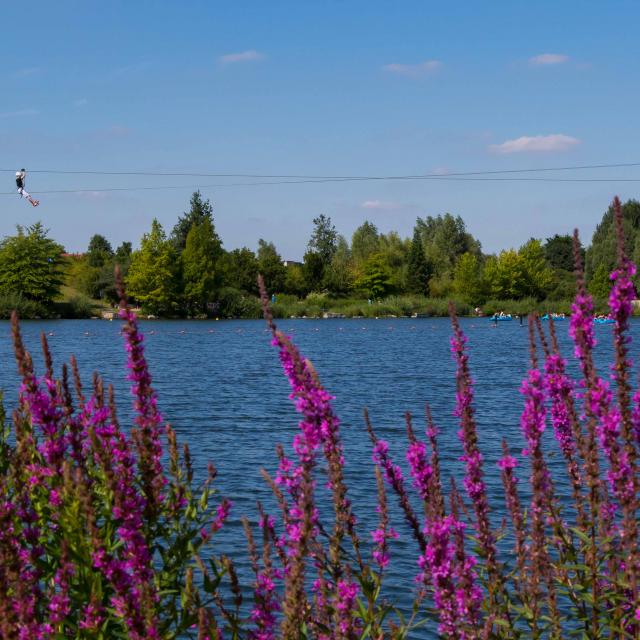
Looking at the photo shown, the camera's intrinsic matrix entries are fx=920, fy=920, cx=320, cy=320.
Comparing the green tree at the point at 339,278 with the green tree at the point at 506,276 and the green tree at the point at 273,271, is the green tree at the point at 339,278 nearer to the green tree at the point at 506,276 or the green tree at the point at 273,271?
the green tree at the point at 273,271

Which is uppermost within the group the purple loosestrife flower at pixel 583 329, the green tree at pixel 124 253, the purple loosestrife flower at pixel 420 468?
the green tree at pixel 124 253

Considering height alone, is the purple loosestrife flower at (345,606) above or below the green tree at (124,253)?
below

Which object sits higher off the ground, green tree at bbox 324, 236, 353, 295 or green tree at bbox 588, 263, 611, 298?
green tree at bbox 324, 236, 353, 295

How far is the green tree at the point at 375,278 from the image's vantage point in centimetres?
15975

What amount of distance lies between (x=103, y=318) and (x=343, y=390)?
93255mm

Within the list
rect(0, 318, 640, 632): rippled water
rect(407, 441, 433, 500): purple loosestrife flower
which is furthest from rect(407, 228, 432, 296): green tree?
rect(407, 441, 433, 500): purple loosestrife flower

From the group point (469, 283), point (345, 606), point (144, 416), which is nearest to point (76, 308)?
point (469, 283)

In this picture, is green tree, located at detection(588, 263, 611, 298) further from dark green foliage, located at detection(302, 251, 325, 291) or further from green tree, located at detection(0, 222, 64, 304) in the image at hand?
green tree, located at detection(0, 222, 64, 304)

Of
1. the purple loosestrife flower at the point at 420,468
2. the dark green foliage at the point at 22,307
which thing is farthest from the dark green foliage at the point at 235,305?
the purple loosestrife flower at the point at 420,468

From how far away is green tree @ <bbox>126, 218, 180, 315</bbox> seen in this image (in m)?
138

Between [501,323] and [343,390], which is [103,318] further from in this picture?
[343,390]

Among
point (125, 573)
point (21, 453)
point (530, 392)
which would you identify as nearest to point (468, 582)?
point (530, 392)

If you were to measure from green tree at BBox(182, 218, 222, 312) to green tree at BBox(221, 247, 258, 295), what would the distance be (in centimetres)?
357

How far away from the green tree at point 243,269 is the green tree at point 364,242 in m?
22.1
